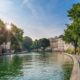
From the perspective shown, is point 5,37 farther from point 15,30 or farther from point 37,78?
point 37,78

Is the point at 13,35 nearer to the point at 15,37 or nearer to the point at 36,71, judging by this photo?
the point at 15,37

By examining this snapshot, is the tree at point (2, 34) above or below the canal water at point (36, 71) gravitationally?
above

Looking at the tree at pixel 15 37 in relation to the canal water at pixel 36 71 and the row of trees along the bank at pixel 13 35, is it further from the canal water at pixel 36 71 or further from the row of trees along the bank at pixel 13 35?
the canal water at pixel 36 71

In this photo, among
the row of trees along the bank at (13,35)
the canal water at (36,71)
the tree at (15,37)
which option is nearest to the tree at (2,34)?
the row of trees along the bank at (13,35)

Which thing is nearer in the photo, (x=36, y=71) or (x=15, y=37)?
(x=36, y=71)

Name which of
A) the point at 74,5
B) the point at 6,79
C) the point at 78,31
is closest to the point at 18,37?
the point at 74,5

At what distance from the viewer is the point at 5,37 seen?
5271 inches

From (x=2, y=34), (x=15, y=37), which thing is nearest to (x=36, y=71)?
(x=2, y=34)

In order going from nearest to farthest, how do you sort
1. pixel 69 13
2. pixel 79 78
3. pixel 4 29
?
pixel 79 78 → pixel 69 13 → pixel 4 29

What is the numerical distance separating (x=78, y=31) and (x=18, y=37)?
380ft

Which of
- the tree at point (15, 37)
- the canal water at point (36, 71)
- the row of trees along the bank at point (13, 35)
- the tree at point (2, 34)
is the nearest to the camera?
the canal water at point (36, 71)

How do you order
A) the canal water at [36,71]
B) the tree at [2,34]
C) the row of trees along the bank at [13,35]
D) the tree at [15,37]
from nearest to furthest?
the canal water at [36,71] → the tree at [2,34] → the row of trees along the bank at [13,35] → the tree at [15,37]

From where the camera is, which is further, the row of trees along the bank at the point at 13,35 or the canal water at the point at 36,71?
the row of trees along the bank at the point at 13,35

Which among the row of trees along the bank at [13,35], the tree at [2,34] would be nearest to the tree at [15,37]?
the row of trees along the bank at [13,35]
